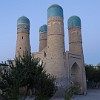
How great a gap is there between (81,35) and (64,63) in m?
8.86

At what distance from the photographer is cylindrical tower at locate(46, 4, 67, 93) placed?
32344mm

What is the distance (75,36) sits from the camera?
39.0 metres

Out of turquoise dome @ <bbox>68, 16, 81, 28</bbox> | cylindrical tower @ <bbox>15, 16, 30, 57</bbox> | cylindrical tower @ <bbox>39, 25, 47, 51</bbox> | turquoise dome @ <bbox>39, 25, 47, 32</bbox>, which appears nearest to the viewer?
cylindrical tower @ <bbox>15, 16, 30, 57</bbox>

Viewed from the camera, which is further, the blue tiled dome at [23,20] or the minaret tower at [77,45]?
the blue tiled dome at [23,20]

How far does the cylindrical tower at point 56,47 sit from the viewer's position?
32.3m

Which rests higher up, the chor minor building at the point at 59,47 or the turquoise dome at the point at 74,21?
the turquoise dome at the point at 74,21

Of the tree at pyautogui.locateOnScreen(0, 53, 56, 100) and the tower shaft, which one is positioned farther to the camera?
the tower shaft

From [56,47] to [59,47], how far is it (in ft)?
1.56

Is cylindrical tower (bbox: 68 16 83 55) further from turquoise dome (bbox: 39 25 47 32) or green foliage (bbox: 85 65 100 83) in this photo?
green foliage (bbox: 85 65 100 83)

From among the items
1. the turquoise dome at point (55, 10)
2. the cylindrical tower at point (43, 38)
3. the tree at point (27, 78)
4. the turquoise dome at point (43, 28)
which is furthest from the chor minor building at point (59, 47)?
the tree at point (27, 78)

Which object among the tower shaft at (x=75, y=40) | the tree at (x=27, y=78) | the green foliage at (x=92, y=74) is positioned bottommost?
the tree at (x=27, y=78)

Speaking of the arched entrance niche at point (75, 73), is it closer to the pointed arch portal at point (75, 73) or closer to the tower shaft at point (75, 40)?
the pointed arch portal at point (75, 73)

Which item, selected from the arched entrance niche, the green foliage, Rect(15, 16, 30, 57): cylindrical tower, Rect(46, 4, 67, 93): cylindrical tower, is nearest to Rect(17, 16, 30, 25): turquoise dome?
Rect(15, 16, 30, 57): cylindrical tower

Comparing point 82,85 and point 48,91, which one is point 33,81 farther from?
point 82,85
